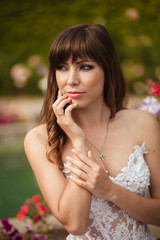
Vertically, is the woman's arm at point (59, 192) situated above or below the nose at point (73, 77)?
below

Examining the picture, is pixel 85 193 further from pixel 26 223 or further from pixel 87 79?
pixel 26 223

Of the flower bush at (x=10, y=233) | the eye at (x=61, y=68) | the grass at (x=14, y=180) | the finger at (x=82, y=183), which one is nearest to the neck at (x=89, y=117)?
the eye at (x=61, y=68)

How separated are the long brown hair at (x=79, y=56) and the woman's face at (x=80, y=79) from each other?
0.04 meters

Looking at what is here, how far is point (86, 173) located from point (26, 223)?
146 cm

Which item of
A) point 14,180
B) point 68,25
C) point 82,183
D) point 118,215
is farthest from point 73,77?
point 68,25

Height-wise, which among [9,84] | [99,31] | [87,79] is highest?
[99,31]

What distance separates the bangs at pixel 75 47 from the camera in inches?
82.5

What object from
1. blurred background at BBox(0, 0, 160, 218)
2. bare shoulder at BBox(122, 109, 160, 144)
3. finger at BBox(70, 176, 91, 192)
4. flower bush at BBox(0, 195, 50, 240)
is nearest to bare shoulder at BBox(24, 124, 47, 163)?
finger at BBox(70, 176, 91, 192)

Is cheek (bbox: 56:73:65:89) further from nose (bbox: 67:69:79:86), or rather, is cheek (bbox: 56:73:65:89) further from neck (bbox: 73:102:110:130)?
neck (bbox: 73:102:110:130)

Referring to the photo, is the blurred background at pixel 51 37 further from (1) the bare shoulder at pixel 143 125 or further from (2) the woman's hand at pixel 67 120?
(2) the woman's hand at pixel 67 120

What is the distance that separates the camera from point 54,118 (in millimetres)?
2359

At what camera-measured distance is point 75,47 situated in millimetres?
2088

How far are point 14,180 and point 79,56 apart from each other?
466 centimetres

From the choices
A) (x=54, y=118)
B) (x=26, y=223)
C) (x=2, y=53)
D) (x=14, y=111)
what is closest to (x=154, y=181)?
(x=54, y=118)
